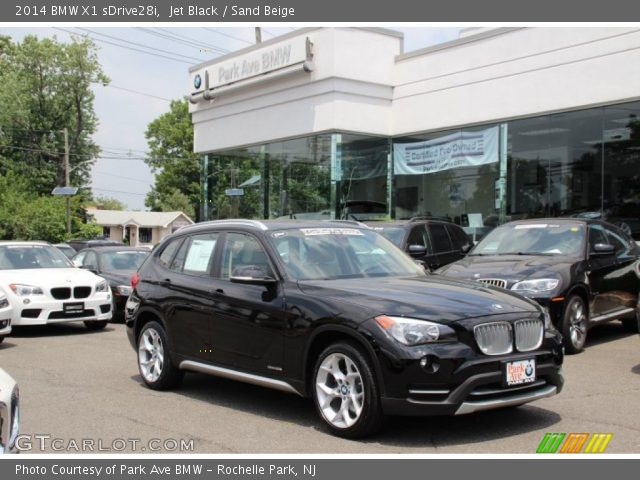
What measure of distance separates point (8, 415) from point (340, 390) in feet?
8.56

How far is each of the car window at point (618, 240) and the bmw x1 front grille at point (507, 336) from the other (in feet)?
19.8

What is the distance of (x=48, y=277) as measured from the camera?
523 inches

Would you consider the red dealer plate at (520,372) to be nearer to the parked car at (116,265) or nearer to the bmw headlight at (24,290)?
the bmw headlight at (24,290)

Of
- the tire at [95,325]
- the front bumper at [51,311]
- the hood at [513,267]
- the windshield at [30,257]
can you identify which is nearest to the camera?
the hood at [513,267]

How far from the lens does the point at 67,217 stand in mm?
45344

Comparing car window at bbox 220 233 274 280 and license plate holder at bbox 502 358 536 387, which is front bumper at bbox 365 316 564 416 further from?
car window at bbox 220 233 274 280

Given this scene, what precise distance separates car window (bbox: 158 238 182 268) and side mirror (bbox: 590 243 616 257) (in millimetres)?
5699

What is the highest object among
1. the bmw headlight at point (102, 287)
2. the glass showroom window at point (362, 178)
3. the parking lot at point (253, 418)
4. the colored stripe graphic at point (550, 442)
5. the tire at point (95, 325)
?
the glass showroom window at point (362, 178)

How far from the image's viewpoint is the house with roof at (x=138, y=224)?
8681cm

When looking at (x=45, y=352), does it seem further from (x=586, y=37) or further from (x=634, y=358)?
(x=586, y=37)

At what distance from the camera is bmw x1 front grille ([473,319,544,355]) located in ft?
19.2

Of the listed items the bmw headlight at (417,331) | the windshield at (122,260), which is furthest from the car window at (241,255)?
the windshield at (122,260)

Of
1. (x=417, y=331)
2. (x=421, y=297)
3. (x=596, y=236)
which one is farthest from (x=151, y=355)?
(x=596, y=236)
